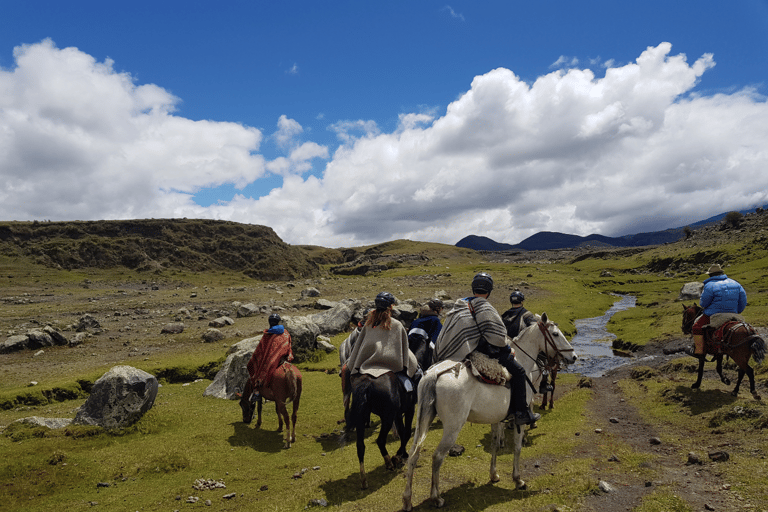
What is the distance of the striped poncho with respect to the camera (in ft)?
26.5

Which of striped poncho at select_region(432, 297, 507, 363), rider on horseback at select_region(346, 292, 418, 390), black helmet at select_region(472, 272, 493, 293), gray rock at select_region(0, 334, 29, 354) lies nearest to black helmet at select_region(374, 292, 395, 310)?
rider on horseback at select_region(346, 292, 418, 390)

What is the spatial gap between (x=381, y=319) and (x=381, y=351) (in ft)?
2.50

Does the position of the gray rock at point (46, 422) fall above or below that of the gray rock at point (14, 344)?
below

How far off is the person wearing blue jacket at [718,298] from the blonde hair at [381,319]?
11.9 meters

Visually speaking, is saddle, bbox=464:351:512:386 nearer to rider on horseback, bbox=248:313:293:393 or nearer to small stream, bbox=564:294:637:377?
rider on horseback, bbox=248:313:293:393

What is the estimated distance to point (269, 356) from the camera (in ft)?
42.0

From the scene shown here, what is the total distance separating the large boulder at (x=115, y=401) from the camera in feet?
39.5

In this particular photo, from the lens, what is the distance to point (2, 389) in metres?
16.2

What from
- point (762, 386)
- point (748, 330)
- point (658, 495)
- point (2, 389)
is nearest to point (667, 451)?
point (658, 495)

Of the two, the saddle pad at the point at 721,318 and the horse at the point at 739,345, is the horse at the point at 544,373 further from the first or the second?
the saddle pad at the point at 721,318

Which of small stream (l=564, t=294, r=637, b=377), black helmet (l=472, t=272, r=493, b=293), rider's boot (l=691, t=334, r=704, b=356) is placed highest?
black helmet (l=472, t=272, r=493, b=293)

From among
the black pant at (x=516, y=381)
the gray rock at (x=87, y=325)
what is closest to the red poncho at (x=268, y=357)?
the black pant at (x=516, y=381)

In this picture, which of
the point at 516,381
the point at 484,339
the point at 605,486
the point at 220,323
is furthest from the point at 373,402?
the point at 220,323

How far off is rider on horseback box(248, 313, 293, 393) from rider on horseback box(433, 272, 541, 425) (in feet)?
21.1
